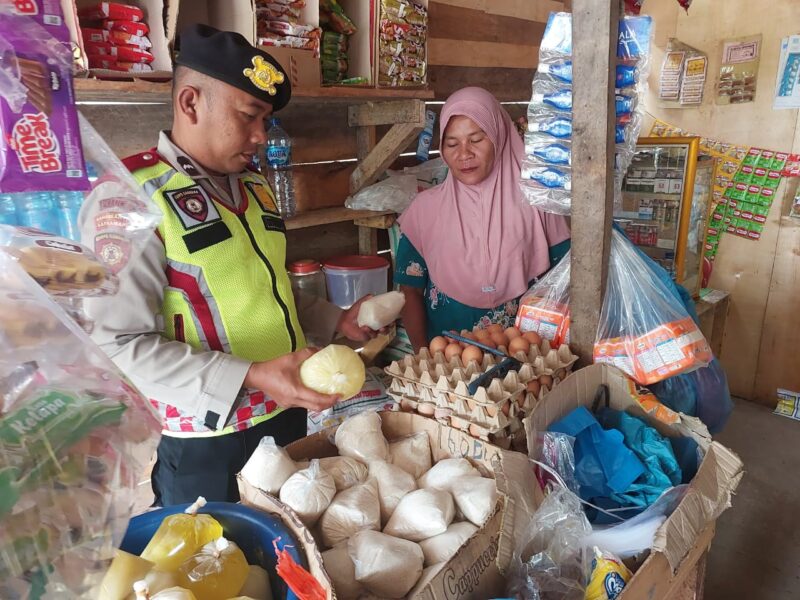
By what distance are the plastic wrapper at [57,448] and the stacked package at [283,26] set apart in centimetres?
163

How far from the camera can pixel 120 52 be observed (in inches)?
63.2

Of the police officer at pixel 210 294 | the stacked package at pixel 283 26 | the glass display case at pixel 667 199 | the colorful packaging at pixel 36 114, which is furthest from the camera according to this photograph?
the glass display case at pixel 667 199

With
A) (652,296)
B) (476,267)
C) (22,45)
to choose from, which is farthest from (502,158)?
(22,45)

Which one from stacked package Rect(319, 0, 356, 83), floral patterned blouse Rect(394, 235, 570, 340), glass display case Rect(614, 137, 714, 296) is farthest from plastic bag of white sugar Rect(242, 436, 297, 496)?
glass display case Rect(614, 137, 714, 296)

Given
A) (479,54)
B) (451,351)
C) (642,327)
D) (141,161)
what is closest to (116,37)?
(141,161)

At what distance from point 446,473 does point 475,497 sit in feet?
0.31

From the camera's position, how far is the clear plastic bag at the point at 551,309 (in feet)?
5.27

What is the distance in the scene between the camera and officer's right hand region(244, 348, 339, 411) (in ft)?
3.81

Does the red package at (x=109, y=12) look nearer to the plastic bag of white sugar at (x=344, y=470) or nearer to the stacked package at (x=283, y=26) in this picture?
the stacked package at (x=283, y=26)

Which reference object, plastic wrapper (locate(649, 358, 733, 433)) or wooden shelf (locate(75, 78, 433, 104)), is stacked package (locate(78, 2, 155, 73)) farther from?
plastic wrapper (locate(649, 358, 733, 433))

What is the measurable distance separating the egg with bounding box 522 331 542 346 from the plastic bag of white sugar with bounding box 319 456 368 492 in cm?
63

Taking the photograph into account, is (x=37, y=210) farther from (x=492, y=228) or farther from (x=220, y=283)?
(x=492, y=228)

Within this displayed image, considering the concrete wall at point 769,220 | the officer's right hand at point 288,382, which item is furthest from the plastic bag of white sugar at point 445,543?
the concrete wall at point 769,220

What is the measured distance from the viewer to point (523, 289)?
84.4 inches
